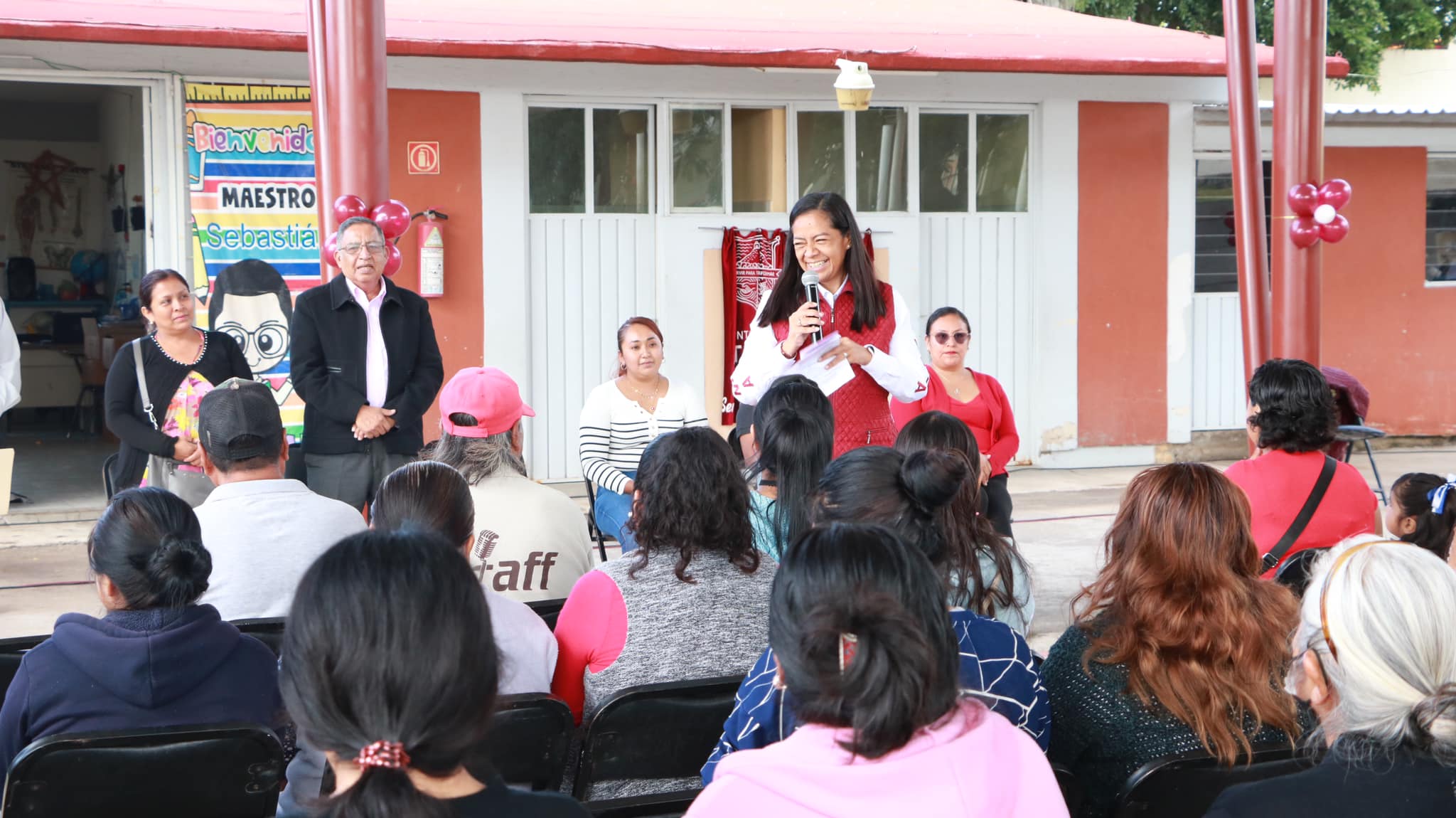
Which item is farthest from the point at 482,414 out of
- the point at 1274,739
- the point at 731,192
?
the point at 731,192

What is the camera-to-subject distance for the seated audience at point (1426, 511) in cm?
383

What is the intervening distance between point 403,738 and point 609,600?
125 centimetres

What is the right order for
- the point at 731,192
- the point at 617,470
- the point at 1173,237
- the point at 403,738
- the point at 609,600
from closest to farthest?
the point at 403,738, the point at 609,600, the point at 617,470, the point at 731,192, the point at 1173,237

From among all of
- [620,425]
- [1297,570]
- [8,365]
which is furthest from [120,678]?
[8,365]

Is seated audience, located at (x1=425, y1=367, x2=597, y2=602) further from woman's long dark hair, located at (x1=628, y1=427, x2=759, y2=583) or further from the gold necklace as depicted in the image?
the gold necklace

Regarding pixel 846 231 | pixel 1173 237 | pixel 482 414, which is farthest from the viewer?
pixel 1173 237

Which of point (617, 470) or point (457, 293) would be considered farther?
point (457, 293)

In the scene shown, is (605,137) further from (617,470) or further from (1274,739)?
(1274,739)

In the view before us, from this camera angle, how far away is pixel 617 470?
17.1ft

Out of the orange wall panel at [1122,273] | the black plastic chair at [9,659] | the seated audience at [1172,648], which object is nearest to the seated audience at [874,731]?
the seated audience at [1172,648]

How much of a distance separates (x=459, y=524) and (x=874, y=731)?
1375 millimetres

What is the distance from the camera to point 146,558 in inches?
91.3

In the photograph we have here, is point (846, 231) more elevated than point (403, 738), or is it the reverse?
point (846, 231)

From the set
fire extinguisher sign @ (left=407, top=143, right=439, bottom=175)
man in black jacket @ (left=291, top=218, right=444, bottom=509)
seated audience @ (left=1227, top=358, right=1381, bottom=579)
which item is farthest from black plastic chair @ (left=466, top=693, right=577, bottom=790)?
fire extinguisher sign @ (left=407, top=143, right=439, bottom=175)
